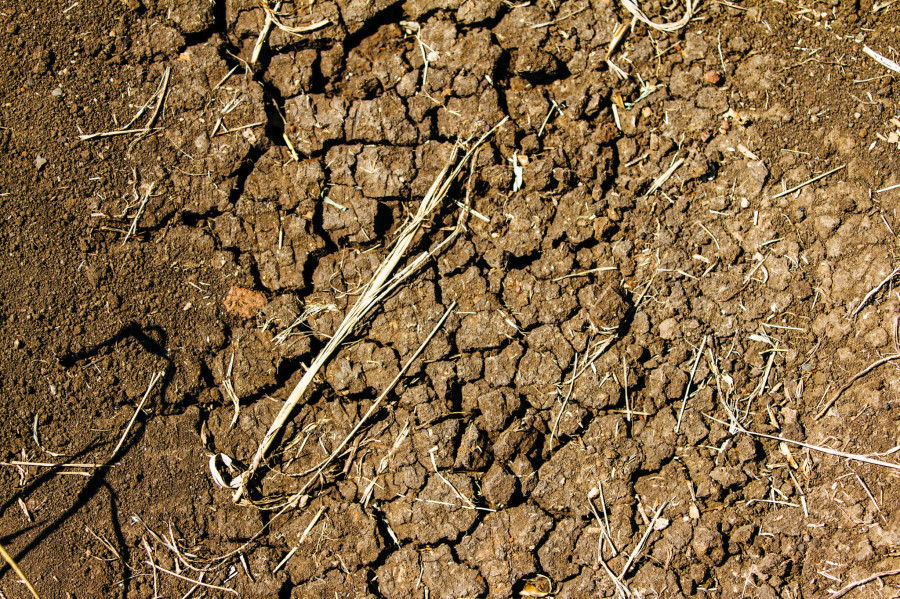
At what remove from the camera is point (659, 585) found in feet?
6.71

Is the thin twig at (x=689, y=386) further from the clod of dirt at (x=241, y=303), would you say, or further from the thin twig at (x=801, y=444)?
the clod of dirt at (x=241, y=303)

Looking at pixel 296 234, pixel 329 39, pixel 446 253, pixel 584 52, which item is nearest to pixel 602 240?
pixel 446 253

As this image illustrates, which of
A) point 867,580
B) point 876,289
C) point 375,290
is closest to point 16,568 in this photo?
point 375,290

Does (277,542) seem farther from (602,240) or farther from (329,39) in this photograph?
(329,39)

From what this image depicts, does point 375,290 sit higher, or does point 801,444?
point 375,290

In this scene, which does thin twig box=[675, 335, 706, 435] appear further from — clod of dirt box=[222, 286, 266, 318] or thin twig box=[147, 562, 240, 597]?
thin twig box=[147, 562, 240, 597]

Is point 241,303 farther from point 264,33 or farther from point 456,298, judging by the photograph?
point 264,33

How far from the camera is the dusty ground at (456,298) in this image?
6.86 feet

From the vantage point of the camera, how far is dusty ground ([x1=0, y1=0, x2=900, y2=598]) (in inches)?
82.4

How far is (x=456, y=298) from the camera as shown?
2.16 m

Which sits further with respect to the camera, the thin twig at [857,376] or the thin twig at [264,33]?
the thin twig at [264,33]

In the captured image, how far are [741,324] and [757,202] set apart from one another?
0.49 meters

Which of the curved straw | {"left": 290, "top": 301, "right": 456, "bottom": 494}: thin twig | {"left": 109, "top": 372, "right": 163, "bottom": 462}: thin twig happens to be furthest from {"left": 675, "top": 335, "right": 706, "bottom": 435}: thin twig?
{"left": 109, "top": 372, "right": 163, "bottom": 462}: thin twig

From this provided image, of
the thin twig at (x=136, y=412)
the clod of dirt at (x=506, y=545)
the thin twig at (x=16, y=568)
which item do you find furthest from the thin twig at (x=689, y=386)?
the thin twig at (x=16, y=568)
